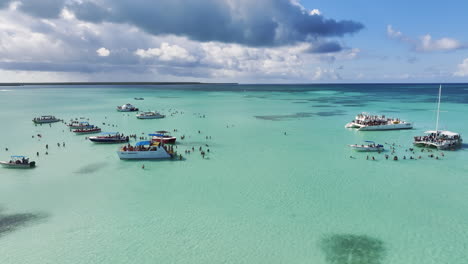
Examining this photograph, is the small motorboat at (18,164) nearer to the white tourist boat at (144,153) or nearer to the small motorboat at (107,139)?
the white tourist boat at (144,153)

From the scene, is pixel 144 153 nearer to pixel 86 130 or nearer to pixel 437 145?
pixel 86 130

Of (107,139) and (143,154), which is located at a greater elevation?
(107,139)

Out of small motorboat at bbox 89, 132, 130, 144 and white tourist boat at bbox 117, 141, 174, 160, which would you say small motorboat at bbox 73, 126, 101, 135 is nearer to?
small motorboat at bbox 89, 132, 130, 144

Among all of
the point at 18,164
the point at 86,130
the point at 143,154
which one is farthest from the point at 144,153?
the point at 86,130

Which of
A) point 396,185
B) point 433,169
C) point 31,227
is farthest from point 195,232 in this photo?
point 433,169

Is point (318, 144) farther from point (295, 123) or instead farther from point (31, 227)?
point (31, 227)

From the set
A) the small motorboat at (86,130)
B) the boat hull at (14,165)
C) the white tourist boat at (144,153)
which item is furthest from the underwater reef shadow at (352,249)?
the small motorboat at (86,130)
